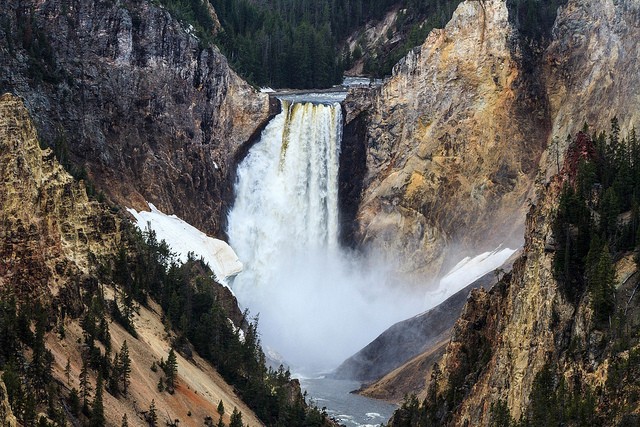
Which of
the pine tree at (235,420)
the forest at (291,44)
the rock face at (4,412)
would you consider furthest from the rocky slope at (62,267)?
the forest at (291,44)

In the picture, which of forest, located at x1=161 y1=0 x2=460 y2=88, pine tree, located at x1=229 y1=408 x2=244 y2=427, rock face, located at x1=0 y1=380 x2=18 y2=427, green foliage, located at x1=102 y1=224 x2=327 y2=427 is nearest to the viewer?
rock face, located at x1=0 y1=380 x2=18 y2=427

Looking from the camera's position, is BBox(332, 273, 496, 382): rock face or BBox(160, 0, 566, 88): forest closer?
BBox(332, 273, 496, 382): rock face

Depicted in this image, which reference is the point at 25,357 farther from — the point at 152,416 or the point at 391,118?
the point at 391,118

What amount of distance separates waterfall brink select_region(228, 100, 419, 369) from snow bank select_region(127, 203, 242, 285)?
29.6ft

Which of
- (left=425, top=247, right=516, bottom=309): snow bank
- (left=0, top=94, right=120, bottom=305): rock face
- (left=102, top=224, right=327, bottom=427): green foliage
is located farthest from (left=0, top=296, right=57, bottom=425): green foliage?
(left=425, top=247, right=516, bottom=309): snow bank

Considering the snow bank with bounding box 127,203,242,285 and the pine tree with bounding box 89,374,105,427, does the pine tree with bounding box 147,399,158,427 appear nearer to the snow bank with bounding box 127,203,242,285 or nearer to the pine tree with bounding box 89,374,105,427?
the pine tree with bounding box 89,374,105,427

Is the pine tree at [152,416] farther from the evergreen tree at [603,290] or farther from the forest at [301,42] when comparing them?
the forest at [301,42]

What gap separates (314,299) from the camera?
136 metres

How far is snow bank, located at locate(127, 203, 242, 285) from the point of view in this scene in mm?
114938

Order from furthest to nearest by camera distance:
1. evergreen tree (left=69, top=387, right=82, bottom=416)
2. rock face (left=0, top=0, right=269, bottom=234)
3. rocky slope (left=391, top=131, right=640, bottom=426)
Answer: rock face (left=0, top=0, right=269, bottom=234)
evergreen tree (left=69, top=387, right=82, bottom=416)
rocky slope (left=391, top=131, right=640, bottom=426)

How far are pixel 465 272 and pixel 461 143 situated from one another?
1595 centimetres

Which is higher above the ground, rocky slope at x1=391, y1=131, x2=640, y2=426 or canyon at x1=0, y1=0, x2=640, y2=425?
canyon at x1=0, y1=0, x2=640, y2=425

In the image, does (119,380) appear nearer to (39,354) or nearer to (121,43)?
(39,354)

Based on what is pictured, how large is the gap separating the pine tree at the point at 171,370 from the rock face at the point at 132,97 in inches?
1194
